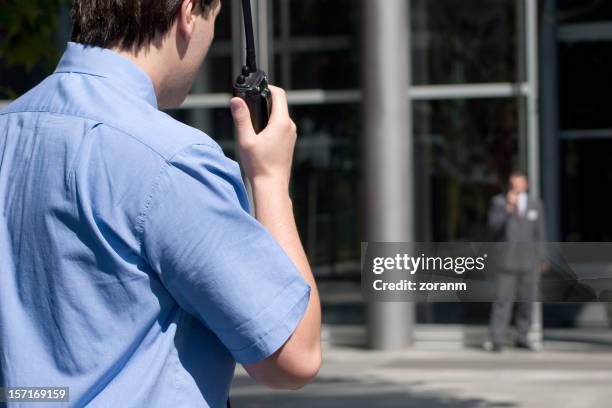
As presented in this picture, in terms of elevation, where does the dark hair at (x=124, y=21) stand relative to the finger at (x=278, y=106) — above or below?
above

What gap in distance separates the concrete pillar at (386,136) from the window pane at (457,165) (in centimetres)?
29

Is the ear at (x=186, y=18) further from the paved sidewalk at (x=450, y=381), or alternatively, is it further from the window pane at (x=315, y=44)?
the window pane at (x=315, y=44)

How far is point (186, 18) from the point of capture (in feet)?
5.01

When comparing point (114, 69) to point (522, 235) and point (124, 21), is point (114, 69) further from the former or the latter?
point (522, 235)

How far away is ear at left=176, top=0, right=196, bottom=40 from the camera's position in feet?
4.98

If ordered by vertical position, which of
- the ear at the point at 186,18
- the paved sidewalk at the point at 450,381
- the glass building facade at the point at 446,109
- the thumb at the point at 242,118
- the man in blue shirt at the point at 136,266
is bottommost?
the paved sidewalk at the point at 450,381

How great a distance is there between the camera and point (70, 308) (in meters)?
1.39

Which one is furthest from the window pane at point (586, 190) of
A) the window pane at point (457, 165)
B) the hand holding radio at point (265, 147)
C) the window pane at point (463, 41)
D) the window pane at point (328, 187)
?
the hand holding radio at point (265, 147)

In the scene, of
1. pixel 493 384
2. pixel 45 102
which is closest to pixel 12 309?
pixel 45 102

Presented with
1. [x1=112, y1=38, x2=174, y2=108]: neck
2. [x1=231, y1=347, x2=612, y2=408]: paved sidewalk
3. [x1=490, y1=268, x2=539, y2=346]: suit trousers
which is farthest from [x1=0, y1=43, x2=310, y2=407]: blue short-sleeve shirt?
[x1=490, y1=268, x2=539, y2=346]: suit trousers

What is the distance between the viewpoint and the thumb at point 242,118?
5.19ft

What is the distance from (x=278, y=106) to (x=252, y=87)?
48mm

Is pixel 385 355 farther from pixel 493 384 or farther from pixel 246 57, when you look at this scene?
pixel 246 57

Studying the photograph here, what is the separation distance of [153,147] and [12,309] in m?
0.29
